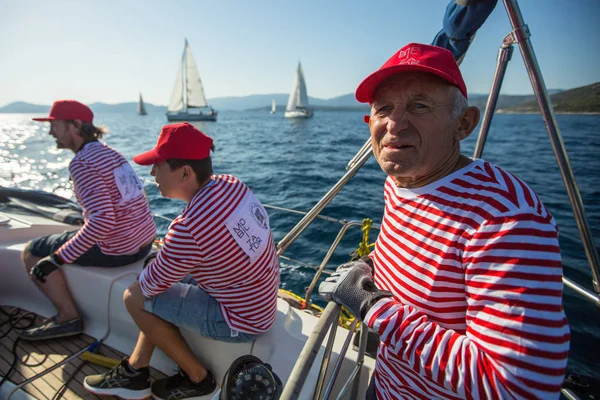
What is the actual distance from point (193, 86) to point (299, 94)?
19.9 meters

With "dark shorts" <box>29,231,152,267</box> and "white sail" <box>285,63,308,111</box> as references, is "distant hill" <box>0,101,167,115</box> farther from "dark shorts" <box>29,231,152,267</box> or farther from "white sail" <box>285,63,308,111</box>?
"dark shorts" <box>29,231,152,267</box>

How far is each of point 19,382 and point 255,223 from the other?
2001mm

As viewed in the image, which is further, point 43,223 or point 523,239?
point 43,223

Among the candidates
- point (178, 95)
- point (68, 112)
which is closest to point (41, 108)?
point (178, 95)

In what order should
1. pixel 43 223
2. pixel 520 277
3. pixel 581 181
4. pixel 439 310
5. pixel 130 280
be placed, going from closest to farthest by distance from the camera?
pixel 520 277, pixel 439 310, pixel 130 280, pixel 43 223, pixel 581 181

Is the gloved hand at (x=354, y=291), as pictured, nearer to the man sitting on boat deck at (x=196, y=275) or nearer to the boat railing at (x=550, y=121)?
the man sitting on boat deck at (x=196, y=275)

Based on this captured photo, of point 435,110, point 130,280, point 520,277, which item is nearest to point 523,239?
point 520,277

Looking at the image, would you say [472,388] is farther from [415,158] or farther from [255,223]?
[255,223]

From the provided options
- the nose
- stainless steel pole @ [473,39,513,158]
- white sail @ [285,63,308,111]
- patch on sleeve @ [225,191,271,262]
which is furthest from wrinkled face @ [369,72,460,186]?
white sail @ [285,63,308,111]

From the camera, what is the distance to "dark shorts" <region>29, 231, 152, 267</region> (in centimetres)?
267

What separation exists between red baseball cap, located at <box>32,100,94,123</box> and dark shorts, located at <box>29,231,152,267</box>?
93 cm

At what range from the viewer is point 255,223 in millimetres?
1868

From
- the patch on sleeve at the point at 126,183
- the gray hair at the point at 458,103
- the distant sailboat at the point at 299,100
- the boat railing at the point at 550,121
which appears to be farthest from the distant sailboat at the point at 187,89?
the gray hair at the point at 458,103

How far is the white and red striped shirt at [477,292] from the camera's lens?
0.73 m
